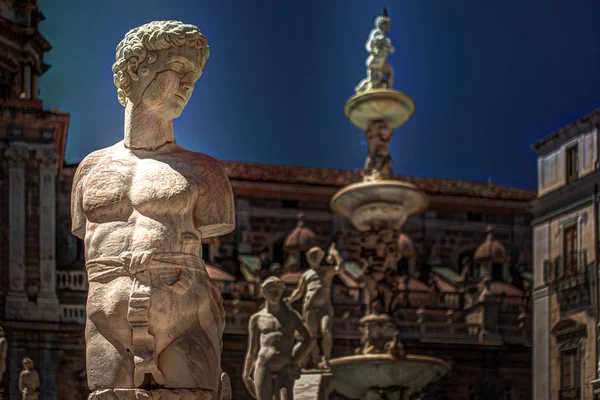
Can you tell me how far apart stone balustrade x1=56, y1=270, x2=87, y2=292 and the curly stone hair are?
70.7 ft

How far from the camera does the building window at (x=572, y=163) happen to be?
74.1 ft

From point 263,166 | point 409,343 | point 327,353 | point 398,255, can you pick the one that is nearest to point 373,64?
point 398,255

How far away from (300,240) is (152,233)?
2790 centimetres

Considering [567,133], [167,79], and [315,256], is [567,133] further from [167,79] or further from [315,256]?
[167,79]

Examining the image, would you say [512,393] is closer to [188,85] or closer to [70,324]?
[70,324]

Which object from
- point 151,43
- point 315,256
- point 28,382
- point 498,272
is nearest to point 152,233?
point 151,43

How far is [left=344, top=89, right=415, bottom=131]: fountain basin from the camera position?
54.4 ft

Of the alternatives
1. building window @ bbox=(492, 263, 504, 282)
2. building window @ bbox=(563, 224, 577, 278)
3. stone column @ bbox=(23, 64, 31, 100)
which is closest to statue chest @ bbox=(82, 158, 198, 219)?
building window @ bbox=(563, 224, 577, 278)

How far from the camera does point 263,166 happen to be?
35.3m

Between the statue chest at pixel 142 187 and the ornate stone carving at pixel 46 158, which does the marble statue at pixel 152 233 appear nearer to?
the statue chest at pixel 142 187

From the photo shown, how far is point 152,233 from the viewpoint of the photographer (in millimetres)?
5371

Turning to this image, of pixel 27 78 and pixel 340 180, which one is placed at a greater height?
pixel 27 78

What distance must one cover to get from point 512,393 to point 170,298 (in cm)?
2799

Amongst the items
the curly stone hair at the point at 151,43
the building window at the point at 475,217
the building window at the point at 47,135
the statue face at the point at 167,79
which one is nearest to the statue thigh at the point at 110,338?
the statue face at the point at 167,79
